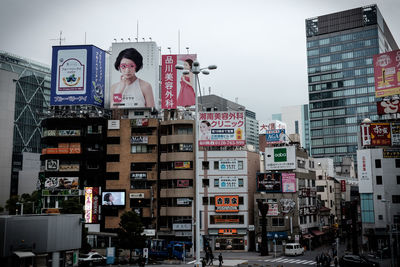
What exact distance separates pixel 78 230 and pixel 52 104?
1851 inches

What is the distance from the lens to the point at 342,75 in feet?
560

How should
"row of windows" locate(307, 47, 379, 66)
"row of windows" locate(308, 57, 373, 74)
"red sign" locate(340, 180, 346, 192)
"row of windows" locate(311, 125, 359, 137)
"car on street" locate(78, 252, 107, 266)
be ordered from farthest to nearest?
"row of windows" locate(311, 125, 359, 137)
"row of windows" locate(308, 57, 373, 74)
"row of windows" locate(307, 47, 379, 66)
"red sign" locate(340, 180, 346, 192)
"car on street" locate(78, 252, 107, 266)

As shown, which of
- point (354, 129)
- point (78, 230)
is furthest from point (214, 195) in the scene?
point (354, 129)

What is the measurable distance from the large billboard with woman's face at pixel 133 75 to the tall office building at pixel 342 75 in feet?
353

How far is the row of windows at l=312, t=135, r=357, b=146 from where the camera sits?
167500 mm

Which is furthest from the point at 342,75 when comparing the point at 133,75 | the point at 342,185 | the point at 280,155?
the point at 133,75

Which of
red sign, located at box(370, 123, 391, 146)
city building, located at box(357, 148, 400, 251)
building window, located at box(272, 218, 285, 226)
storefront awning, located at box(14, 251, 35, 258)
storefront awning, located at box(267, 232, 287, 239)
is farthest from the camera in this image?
building window, located at box(272, 218, 285, 226)

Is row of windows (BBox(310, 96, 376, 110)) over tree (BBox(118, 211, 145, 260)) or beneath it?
over

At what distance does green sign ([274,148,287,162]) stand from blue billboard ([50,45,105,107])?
35.9m

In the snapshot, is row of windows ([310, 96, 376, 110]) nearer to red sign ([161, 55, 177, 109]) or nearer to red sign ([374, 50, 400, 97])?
red sign ([374, 50, 400, 97])

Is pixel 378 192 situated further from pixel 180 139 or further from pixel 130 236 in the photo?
pixel 130 236

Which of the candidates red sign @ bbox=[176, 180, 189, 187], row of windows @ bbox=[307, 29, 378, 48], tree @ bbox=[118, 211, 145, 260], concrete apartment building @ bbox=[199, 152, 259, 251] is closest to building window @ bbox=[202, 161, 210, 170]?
concrete apartment building @ bbox=[199, 152, 259, 251]

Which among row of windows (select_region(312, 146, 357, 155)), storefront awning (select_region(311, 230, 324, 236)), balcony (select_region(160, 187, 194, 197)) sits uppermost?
row of windows (select_region(312, 146, 357, 155))

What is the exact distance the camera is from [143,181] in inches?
2982
